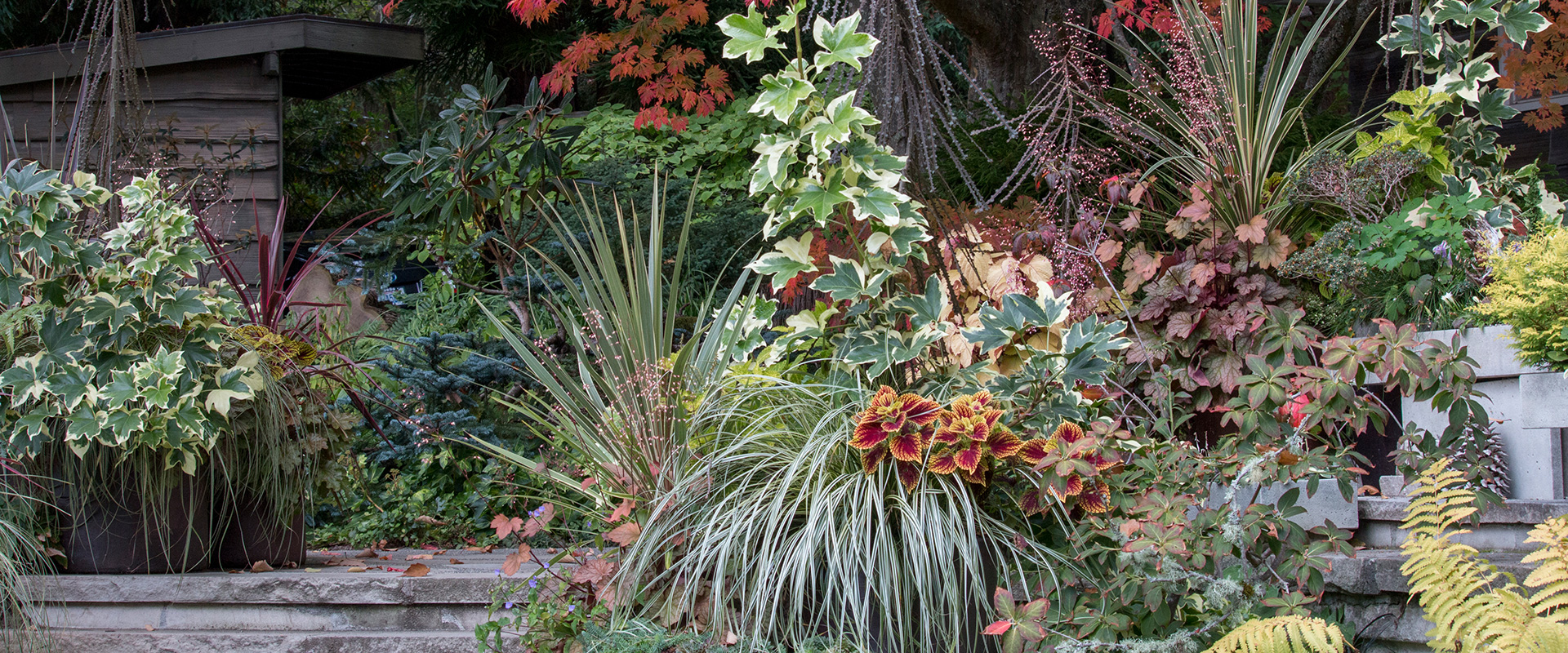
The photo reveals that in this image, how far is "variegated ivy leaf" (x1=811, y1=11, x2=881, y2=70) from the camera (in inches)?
84.4

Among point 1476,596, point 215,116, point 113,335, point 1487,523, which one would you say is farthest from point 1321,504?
point 215,116

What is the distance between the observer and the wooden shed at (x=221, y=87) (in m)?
5.14

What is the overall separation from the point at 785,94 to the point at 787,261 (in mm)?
375

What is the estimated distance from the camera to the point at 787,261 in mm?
2311

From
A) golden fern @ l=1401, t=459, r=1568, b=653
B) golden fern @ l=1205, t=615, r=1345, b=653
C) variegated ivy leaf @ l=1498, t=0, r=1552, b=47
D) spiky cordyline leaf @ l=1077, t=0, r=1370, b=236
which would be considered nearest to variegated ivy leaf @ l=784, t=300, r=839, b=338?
spiky cordyline leaf @ l=1077, t=0, r=1370, b=236

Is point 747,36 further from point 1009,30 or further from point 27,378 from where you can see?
point 1009,30

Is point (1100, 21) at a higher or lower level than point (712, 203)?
higher

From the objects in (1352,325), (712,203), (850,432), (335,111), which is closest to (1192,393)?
(1352,325)

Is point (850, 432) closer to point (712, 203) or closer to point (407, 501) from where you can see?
point (407, 501)

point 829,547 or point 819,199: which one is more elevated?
point 819,199

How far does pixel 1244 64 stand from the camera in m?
2.93

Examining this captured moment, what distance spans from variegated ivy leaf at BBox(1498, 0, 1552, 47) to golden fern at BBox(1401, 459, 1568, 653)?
5.79 feet

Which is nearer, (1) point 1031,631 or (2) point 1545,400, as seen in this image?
(1) point 1031,631

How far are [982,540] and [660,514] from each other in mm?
675
